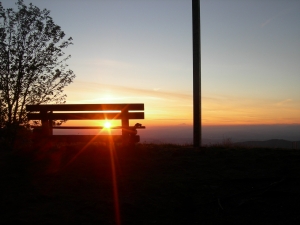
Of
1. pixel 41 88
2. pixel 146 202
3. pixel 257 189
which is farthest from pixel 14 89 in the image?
pixel 257 189

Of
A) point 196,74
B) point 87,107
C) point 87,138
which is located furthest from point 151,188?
point 196,74

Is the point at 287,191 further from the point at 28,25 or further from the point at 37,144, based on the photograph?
the point at 28,25

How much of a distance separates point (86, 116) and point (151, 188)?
14.9 feet

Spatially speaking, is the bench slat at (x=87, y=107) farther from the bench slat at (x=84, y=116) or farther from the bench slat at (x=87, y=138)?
the bench slat at (x=87, y=138)

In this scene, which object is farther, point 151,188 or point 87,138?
point 87,138

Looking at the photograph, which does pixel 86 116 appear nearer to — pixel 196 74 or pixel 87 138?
pixel 87 138

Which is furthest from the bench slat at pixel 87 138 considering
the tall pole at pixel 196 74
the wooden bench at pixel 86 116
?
the tall pole at pixel 196 74

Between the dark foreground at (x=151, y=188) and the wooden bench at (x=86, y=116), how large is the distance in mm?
964

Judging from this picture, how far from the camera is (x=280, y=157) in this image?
328 inches

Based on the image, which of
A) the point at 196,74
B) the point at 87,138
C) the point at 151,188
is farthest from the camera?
the point at 196,74

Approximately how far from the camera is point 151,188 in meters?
6.51

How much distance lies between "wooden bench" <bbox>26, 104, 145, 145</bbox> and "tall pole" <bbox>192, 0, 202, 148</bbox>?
178 centimetres

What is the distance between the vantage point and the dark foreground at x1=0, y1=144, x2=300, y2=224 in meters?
5.27

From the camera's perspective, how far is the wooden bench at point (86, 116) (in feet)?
33.2
